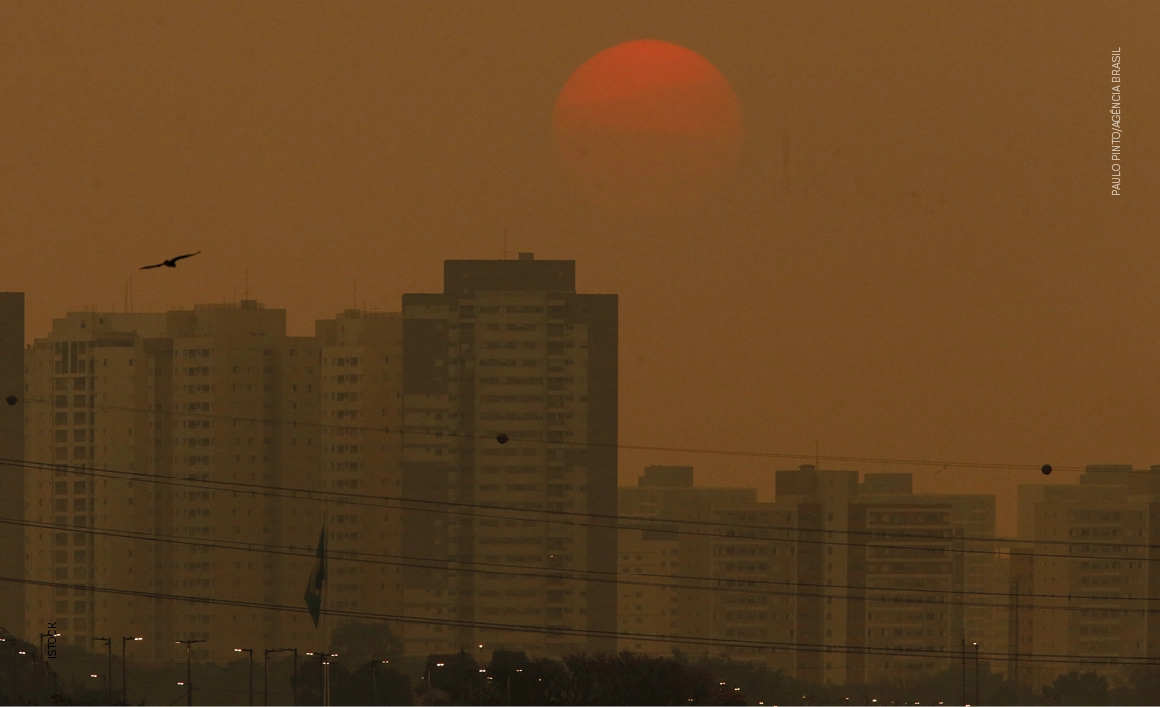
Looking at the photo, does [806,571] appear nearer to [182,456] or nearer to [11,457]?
[182,456]

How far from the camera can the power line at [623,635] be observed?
269 ft

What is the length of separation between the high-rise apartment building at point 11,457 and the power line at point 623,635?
3.35 ft

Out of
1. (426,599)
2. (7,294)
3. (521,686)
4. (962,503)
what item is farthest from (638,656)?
(7,294)

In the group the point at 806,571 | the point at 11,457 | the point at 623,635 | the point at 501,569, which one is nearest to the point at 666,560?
the point at 806,571

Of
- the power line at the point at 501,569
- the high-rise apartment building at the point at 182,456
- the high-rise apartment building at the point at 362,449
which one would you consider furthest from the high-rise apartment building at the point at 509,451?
the high-rise apartment building at the point at 182,456

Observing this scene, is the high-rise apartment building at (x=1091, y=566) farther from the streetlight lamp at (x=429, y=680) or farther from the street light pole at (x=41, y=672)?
the street light pole at (x=41, y=672)

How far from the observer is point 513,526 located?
8219cm

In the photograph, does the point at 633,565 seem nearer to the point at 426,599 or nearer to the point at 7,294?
the point at 426,599

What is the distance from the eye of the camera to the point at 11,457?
80.2 metres

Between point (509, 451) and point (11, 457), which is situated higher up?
point (509, 451)

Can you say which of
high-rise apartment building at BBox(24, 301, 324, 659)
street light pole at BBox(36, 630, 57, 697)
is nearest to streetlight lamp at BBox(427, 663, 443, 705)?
high-rise apartment building at BBox(24, 301, 324, 659)

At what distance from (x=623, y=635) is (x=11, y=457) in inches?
1114

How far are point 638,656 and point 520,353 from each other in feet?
53.3

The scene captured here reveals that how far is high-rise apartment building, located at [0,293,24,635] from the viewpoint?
262 feet
